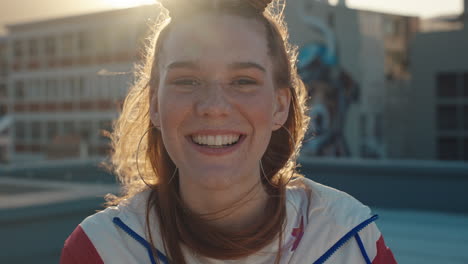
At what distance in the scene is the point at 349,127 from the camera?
27.6 metres

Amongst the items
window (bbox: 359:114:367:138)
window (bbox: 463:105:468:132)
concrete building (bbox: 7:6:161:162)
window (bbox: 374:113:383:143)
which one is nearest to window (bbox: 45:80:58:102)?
concrete building (bbox: 7:6:161:162)

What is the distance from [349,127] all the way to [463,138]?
4.81m

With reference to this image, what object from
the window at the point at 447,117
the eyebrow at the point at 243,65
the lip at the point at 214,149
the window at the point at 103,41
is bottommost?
the window at the point at 447,117

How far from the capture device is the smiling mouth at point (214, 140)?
5.41 ft

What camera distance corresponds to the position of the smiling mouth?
1649mm

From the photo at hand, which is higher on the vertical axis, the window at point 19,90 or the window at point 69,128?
the window at point 19,90

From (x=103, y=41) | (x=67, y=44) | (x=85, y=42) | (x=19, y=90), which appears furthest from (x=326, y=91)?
(x=19, y=90)

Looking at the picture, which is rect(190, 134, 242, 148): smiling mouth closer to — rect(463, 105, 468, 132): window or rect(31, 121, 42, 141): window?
rect(463, 105, 468, 132): window

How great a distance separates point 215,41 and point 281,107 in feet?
1.17

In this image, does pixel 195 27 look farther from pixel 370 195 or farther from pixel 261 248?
pixel 370 195

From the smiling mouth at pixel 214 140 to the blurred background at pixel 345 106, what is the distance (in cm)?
253

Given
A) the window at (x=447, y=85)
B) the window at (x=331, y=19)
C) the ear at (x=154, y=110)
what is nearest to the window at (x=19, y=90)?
the window at (x=331, y=19)

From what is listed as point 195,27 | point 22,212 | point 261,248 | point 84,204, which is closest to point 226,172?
point 261,248

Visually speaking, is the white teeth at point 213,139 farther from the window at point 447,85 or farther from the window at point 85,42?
the window at point 85,42
